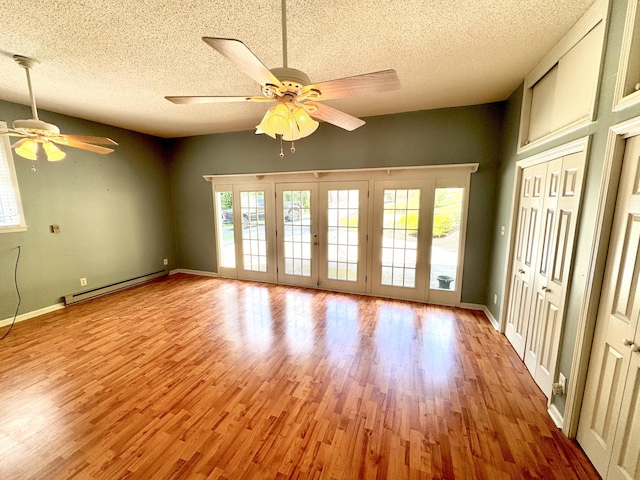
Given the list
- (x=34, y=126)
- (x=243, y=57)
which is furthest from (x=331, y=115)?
(x=34, y=126)

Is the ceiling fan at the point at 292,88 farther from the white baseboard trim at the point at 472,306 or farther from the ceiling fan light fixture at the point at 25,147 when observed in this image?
the white baseboard trim at the point at 472,306

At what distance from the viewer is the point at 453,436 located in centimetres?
179

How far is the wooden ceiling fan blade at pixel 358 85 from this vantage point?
51.6 inches

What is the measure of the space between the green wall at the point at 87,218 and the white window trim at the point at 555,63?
610cm

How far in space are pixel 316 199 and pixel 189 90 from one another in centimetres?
242

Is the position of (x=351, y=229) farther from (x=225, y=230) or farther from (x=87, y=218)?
(x=87, y=218)

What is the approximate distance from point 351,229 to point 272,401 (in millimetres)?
2961

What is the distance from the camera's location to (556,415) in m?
1.90

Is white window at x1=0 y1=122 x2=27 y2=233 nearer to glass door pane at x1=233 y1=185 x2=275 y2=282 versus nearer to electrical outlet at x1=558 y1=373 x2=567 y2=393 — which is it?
glass door pane at x1=233 y1=185 x2=275 y2=282

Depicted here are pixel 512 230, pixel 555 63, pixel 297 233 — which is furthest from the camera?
pixel 297 233

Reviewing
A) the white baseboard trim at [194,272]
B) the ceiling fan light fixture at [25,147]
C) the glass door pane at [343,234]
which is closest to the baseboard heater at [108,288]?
the white baseboard trim at [194,272]

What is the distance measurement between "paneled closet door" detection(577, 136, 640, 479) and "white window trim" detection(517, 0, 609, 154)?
552 millimetres

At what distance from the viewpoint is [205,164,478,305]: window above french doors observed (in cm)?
395

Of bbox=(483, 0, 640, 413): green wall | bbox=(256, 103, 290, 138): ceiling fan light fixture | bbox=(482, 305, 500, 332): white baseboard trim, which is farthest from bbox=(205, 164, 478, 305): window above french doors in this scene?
bbox=(256, 103, 290, 138): ceiling fan light fixture
